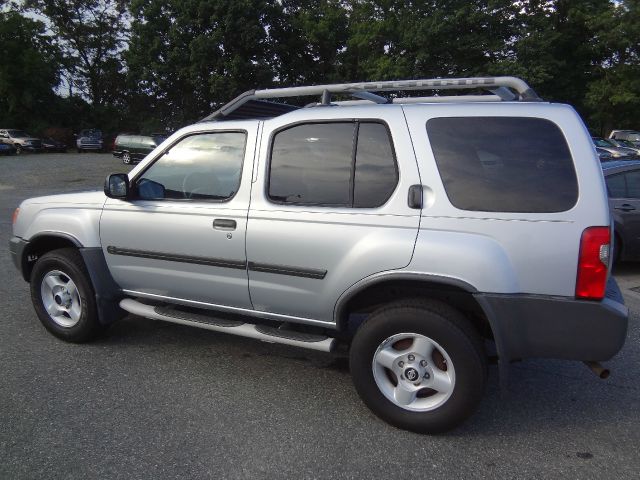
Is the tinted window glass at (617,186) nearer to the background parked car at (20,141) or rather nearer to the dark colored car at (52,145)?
the background parked car at (20,141)

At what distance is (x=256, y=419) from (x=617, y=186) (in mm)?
6016

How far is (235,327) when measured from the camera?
358 cm

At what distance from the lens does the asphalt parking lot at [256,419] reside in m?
2.72

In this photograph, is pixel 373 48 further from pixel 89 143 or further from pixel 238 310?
pixel 238 310

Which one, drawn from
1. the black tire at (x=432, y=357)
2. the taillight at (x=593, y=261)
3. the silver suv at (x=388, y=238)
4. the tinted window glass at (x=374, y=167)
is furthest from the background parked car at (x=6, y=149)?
the taillight at (x=593, y=261)

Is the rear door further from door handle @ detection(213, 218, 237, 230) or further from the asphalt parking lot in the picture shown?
the asphalt parking lot

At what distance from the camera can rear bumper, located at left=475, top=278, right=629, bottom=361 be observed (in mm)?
2703

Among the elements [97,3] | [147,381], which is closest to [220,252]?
[147,381]

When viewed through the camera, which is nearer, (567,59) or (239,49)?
(239,49)

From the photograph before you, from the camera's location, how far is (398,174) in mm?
3059

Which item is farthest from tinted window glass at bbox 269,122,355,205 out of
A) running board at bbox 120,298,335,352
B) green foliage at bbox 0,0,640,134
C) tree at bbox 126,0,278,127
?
tree at bbox 126,0,278,127

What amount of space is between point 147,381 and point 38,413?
26.9 inches

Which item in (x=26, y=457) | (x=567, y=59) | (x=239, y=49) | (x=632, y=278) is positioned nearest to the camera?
(x=26, y=457)

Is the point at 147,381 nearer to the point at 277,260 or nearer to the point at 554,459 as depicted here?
the point at 277,260
